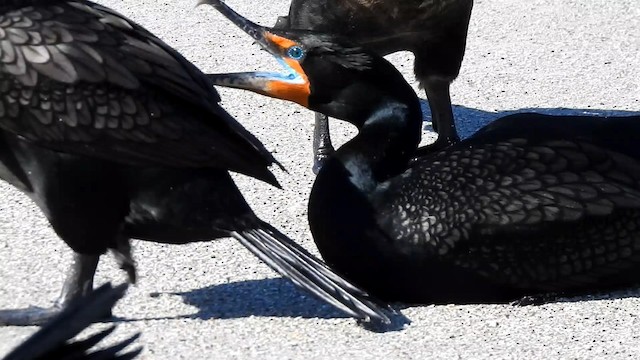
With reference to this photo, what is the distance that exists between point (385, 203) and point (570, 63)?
3.23m

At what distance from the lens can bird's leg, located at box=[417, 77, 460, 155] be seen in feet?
21.2

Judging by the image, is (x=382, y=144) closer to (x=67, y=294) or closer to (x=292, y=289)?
(x=292, y=289)

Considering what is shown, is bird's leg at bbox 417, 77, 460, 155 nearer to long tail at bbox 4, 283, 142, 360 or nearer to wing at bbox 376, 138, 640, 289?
wing at bbox 376, 138, 640, 289

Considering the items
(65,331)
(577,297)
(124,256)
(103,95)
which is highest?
(65,331)

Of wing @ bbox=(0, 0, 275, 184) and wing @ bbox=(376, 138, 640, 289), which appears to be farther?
wing @ bbox=(376, 138, 640, 289)

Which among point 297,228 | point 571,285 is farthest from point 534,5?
point 571,285

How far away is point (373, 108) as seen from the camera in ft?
16.1

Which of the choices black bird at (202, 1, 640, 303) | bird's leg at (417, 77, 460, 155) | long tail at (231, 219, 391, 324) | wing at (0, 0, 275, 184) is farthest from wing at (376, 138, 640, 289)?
bird's leg at (417, 77, 460, 155)

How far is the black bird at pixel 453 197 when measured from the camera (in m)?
4.68

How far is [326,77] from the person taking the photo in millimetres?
4902

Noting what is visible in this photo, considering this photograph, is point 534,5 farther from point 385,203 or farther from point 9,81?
point 9,81

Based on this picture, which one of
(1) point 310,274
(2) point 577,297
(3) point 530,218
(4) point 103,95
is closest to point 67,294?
(4) point 103,95

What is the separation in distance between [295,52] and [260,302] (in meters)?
0.92

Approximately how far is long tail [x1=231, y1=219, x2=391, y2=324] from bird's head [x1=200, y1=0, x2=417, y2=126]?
0.60m
